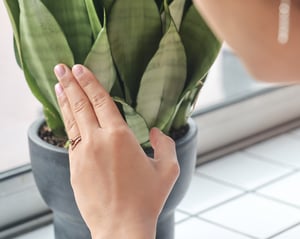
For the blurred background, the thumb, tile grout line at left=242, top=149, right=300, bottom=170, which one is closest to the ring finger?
the thumb

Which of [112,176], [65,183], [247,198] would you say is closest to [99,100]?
[112,176]

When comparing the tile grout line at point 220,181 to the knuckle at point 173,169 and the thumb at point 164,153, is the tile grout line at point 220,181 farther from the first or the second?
the knuckle at point 173,169

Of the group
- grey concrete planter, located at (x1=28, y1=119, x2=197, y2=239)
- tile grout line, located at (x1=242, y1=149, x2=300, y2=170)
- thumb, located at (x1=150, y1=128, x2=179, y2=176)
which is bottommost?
tile grout line, located at (x1=242, y1=149, x2=300, y2=170)

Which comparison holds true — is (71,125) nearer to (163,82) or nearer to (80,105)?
(80,105)

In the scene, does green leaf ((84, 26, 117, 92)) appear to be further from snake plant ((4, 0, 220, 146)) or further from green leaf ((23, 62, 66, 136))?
green leaf ((23, 62, 66, 136))

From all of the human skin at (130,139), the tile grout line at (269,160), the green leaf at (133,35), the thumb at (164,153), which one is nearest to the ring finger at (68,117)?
the human skin at (130,139)

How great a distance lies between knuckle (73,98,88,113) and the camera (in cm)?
106

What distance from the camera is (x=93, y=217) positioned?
3.33 feet

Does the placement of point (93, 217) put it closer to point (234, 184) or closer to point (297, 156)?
point (234, 184)

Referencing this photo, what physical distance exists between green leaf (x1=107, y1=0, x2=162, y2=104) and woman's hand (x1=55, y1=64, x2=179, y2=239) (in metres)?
0.29

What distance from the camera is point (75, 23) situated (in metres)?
1.37

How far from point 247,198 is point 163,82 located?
771 mm

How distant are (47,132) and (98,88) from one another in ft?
1.42

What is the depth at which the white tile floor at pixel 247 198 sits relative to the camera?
1.89m
